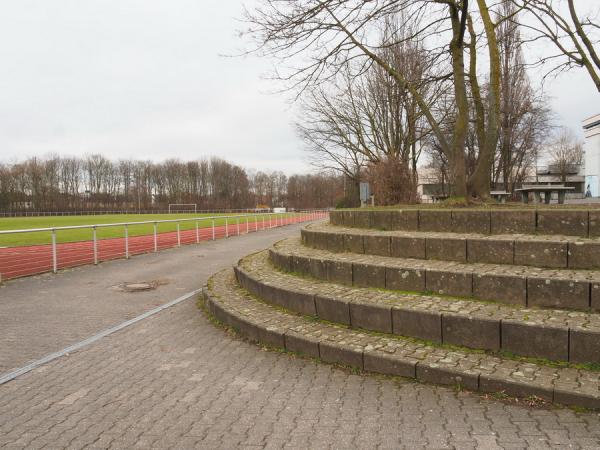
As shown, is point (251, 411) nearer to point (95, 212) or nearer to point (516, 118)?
point (516, 118)

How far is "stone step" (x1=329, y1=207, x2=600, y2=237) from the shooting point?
4.80 meters

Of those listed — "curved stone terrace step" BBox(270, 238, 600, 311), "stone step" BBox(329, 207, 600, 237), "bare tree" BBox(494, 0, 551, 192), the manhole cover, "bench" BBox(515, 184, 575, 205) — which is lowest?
the manhole cover

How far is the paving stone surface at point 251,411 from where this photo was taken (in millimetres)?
2691

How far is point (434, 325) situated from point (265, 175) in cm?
10513

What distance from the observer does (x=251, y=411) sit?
314 centimetres

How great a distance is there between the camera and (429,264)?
504cm

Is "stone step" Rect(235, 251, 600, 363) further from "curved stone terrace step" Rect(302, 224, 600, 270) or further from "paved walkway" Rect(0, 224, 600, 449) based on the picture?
"curved stone terrace step" Rect(302, 224, 600, 270)

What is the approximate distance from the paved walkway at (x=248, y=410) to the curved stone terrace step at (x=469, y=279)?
131cm

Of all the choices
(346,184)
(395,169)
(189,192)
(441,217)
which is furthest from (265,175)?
(441,217)

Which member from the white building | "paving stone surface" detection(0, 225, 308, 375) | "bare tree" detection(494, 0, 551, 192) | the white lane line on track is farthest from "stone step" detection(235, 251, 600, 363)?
the white building

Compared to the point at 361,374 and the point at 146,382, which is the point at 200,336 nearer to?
the point at 146,382

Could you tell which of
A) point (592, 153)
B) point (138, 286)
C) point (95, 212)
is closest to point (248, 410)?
point (138, 286)

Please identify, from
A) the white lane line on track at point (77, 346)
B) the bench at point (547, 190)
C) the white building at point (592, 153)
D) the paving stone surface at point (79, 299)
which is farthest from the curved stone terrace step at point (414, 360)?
the white building at point (592, 153)

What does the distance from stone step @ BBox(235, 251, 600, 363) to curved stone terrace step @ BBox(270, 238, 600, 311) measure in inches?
5.3
